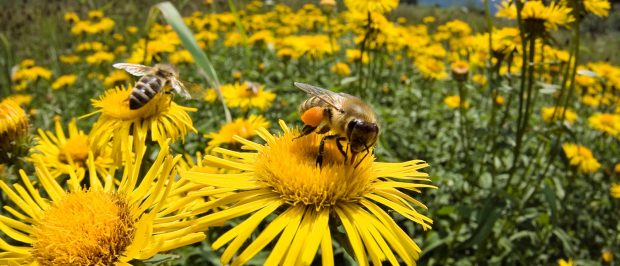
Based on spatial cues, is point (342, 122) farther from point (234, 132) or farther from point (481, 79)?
point (481, 79)

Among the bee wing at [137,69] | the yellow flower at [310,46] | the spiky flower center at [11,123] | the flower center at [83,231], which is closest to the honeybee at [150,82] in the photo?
the bee wing at [137,69]

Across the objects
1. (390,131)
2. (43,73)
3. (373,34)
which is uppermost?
(373,34)

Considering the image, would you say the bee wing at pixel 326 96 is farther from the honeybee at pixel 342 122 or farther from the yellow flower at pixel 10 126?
the yellow flower at pixel 10 126

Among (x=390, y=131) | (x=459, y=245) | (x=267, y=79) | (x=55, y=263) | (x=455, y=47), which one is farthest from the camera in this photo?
(x=455, y=47)

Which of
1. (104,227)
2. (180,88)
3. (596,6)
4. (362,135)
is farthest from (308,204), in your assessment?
(596,6)

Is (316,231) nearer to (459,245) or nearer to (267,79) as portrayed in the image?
(459,245)

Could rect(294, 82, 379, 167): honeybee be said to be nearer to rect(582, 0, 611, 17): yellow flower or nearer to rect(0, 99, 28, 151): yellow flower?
rect(0, 99, 28, 151): yellow flower

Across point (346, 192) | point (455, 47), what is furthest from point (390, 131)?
point (455, 47)
